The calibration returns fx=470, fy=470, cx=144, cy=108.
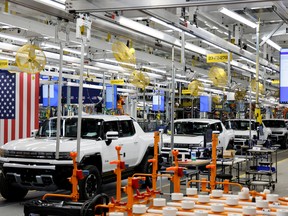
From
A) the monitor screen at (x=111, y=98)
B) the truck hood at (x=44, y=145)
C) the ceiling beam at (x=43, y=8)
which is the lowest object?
the truck hood at (x=44, y=145)

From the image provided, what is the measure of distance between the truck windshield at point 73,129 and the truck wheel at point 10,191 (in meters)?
1.36

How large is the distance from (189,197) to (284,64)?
15.2 feet

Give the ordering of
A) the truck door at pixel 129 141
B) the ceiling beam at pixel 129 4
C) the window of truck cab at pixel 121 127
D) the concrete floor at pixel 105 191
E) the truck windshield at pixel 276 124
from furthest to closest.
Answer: the truck windshield at pixel 276 124 < the truck door at pixel 129 141 < the window of truck cab at pixel 121 127 < the concrete floor at pixel 105 191 < the ceiling beam at pixel 129 4

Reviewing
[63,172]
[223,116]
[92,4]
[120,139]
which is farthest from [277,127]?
[92,4]

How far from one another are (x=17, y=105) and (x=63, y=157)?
20.4ft

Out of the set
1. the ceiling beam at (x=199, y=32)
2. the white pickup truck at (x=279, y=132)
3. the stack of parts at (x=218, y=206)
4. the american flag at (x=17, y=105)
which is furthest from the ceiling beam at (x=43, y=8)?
the white pickup truck at (x=279, y=132)

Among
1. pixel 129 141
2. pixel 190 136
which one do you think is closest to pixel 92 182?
pixel 129 141

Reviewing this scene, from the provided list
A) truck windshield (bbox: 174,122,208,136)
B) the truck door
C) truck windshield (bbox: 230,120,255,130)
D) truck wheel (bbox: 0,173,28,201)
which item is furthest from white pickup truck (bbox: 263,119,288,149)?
truck wheel (bbox: 0,173,28,201)

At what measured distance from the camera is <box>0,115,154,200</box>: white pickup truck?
343 inches

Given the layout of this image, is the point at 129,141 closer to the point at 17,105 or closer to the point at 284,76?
the point at 284,76

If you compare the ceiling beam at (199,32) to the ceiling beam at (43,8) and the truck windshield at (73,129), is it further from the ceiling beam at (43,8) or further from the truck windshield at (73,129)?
the truck windshield at (73,129)

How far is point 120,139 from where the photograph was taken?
34.6ft

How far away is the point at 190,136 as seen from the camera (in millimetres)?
14289

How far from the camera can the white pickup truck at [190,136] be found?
1338cm
